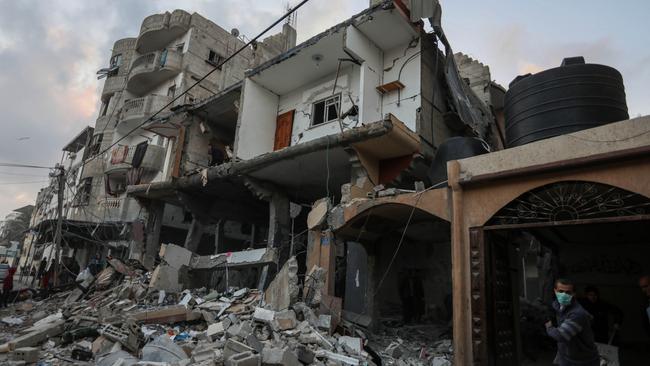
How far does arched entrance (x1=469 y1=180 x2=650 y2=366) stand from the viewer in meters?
5.77

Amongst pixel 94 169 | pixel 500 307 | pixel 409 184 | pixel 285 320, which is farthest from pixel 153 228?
pixel 500 307

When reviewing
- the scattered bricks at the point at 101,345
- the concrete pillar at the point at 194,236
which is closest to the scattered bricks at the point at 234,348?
the scattered bricks at the point at 101,345

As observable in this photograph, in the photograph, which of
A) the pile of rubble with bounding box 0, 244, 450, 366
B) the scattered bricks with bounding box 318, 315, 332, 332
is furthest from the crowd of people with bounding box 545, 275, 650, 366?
the scattered bricks with bounding box 318, 315, 332, 332

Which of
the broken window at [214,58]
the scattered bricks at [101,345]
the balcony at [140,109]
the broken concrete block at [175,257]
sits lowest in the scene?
the scattered bricks at [101,345]

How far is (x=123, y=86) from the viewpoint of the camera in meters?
29.9

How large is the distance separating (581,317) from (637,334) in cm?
771

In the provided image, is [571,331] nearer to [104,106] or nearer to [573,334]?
[573,334]

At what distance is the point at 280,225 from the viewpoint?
12.9 m

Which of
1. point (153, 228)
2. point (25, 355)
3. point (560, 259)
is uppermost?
point (153, 228)

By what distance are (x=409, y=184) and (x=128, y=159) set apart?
766 inches

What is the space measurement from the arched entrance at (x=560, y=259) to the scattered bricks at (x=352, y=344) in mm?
2059

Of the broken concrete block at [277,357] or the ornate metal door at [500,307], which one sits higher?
the ornate metal door at [500,307]

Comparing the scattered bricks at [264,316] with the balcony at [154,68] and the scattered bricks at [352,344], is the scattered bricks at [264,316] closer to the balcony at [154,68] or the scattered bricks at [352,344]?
the scattered bricks at [352,344]

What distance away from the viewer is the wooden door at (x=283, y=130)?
13.8 metres
